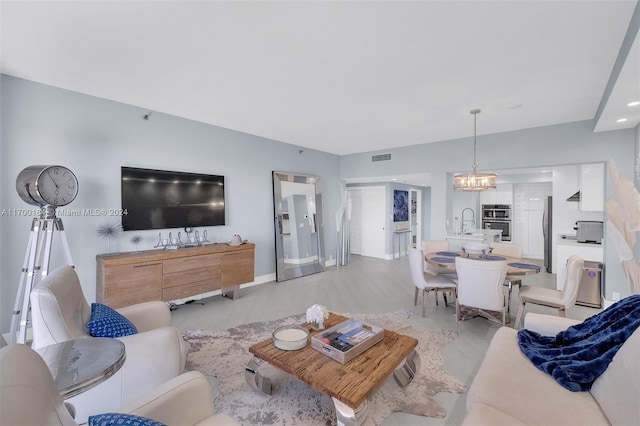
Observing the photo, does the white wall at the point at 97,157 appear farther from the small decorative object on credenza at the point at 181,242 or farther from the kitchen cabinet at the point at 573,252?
the kitchen cabinet at the point at 573,252

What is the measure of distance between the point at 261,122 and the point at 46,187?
269 centimetres

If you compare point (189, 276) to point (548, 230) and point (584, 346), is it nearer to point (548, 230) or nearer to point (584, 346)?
point (584, 346)

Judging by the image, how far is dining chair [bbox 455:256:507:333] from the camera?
9.78 feet

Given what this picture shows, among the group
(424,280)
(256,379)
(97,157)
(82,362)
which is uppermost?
(97,157)

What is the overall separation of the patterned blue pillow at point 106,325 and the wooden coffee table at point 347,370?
89 centimetres

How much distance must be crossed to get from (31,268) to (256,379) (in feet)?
7.77

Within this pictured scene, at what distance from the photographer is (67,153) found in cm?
333

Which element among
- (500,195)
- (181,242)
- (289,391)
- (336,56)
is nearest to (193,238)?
(181,242)

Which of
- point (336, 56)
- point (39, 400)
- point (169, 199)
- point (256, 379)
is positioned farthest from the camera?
point (169, 199)

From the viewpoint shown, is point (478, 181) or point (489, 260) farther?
point (478, 181)

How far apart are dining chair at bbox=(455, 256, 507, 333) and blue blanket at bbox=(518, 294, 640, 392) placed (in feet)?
3.27

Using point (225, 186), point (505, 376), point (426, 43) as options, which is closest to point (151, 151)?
point (225, 186)

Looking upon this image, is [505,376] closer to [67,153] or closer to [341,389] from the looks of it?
[341,389]

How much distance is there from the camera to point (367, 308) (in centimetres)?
404
